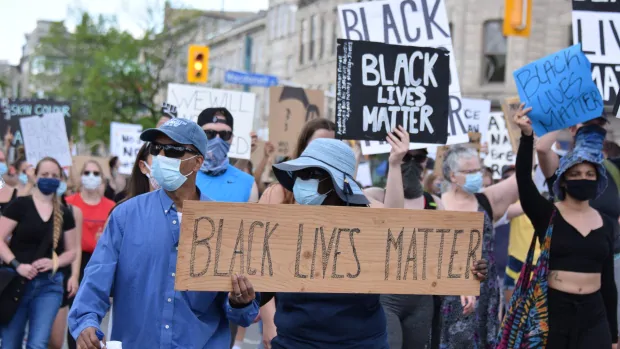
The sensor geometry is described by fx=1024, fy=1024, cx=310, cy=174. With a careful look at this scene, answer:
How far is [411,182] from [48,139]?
7101 mm

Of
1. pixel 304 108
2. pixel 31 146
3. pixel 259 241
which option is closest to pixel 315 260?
pixel 259 241

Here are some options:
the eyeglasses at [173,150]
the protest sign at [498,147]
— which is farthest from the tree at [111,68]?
the eyeglasses at [173,150]

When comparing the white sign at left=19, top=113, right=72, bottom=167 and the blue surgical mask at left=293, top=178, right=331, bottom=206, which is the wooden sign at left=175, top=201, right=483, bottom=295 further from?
the white sign at left=19, top=113, right=72, bottom=167

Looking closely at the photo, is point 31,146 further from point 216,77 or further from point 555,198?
point 216,77

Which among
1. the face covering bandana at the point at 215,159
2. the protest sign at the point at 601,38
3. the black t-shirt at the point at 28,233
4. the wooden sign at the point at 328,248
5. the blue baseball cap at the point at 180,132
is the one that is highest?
the protest sign at the point at 601,38

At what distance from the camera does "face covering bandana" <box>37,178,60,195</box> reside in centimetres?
860

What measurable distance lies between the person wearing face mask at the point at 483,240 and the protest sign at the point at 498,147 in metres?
7.65

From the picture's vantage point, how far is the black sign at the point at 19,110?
16.6m

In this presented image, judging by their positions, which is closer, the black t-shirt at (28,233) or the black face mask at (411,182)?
the black face mask at (411,182)

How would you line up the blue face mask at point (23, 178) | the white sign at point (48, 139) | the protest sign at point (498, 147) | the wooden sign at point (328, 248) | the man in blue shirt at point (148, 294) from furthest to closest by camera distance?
1. the protest sign at point (498, 147)
2. the white sign at point (48, 139)
3. the blue face mask at point (23, 178)
4. the man in blue shirt at point (148, 294)
5. the wooden sign at point (328, 248)

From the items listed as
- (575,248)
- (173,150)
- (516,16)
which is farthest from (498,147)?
(173,150)

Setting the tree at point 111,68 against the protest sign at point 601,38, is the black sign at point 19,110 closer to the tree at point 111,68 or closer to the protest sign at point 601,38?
the protest sign at point 601,38

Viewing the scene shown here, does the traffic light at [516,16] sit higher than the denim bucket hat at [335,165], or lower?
higher

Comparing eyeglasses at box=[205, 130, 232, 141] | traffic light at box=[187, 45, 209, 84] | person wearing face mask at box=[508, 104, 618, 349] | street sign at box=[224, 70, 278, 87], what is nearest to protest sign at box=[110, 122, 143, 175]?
traffic light at box=[187, 45, 209, 84]
